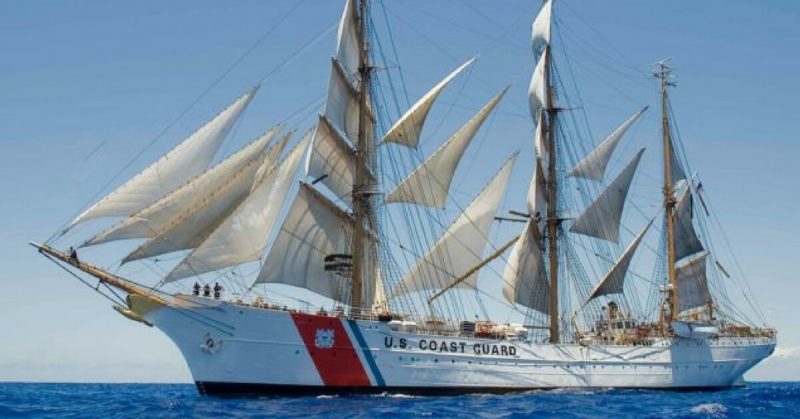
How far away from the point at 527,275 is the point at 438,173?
7.38 m

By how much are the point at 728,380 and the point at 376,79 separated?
26409 millimetres

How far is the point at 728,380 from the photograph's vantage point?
48.1m

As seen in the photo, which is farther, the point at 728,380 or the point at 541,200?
the point at 728,380

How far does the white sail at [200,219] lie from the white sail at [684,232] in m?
26.5

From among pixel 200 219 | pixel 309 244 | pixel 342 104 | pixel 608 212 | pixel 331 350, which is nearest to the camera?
pixel 200 219

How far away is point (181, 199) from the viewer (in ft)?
102

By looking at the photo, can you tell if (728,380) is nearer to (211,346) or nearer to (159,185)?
(211,346)

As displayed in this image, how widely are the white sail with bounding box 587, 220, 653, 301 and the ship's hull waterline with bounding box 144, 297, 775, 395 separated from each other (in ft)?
18.3


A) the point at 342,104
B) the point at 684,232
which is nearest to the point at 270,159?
the point at 342,104

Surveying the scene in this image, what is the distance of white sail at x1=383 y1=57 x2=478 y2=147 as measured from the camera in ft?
129

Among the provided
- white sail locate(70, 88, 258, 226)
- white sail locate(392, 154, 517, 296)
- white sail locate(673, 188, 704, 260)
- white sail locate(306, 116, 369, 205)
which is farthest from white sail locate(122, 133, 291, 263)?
white sail locate(673, 188, 704, 260)

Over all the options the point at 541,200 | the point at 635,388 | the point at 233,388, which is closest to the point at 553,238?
the point at 541,200

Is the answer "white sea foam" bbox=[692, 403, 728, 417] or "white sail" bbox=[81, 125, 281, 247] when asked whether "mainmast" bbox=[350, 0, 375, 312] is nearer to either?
"white sail" bbox=[81, 125, 281, 247]

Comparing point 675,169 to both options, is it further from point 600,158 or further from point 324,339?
point 324,339
